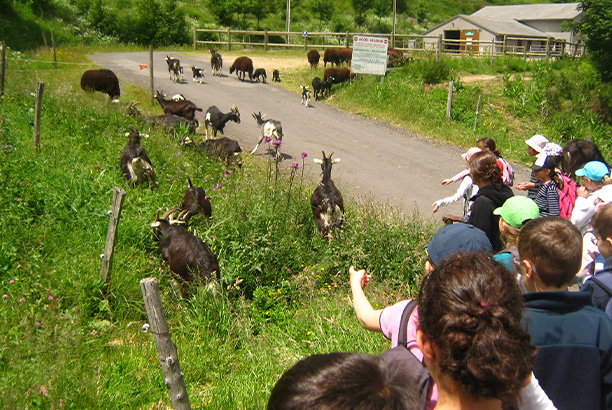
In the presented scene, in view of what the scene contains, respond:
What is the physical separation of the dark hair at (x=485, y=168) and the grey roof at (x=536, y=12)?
4894 cm

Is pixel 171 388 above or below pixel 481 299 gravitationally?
below

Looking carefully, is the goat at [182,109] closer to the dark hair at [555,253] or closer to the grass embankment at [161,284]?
the grass embankment at [161,284]

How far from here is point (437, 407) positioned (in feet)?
5.52

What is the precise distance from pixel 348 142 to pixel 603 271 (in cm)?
1088

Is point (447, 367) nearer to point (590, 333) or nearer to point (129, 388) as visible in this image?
point (590, 333)

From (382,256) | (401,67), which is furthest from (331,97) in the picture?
(382,256)

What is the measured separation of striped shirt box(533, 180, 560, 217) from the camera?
16.1 ft

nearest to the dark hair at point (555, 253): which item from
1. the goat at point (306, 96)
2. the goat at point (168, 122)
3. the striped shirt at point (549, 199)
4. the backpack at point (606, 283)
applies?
the backpack at point (606, 283)

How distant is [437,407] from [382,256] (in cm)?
435

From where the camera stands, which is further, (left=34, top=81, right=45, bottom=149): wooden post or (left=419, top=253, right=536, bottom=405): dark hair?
(left=34, top=81, right=45, bottom=149): wooden post

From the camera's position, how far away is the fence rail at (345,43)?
27781mm

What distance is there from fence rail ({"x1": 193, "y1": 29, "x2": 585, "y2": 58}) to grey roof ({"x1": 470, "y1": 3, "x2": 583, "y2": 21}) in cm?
739

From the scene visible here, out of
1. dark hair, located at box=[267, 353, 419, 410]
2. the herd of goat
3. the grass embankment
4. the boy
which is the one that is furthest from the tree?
dark hair, located at box=[267, 353, 419, 410]

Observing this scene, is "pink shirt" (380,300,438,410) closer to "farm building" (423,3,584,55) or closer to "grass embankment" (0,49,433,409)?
"grass embankment" (0,49,433,409)
